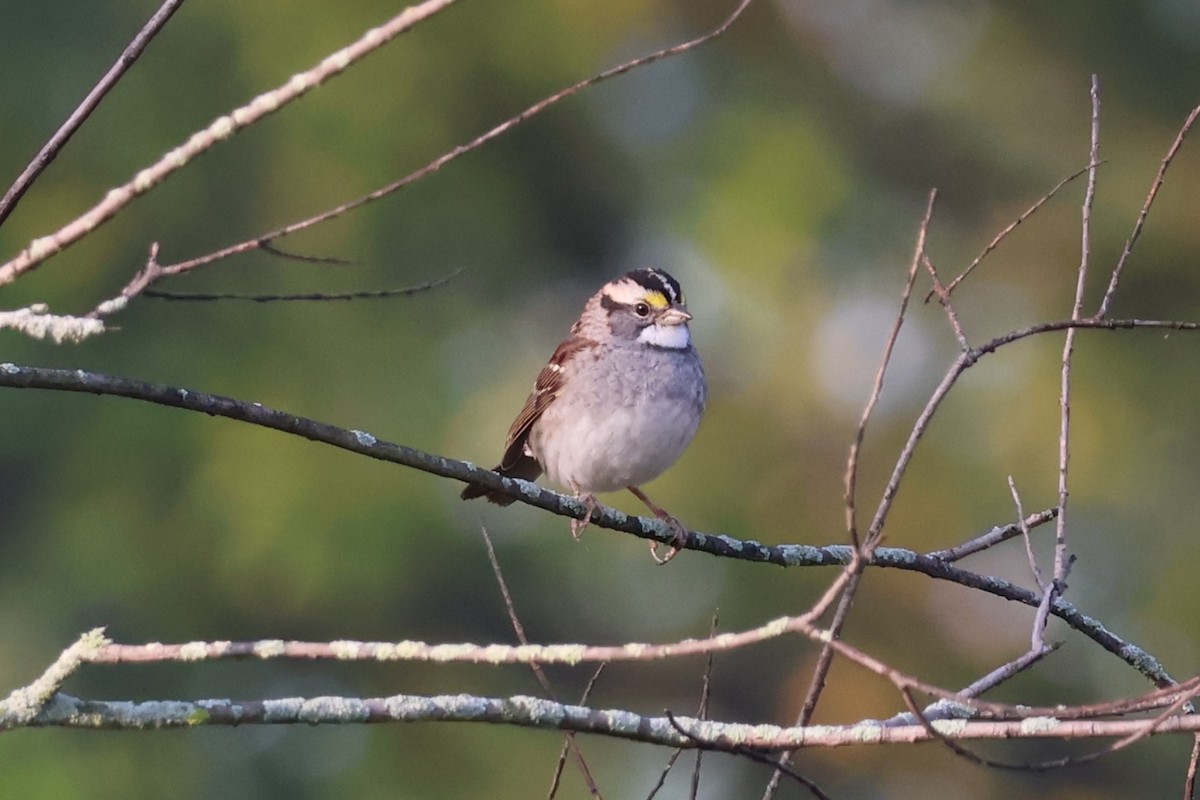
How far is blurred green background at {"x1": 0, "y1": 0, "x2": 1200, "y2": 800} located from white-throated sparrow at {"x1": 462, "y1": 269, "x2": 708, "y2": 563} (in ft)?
16.5

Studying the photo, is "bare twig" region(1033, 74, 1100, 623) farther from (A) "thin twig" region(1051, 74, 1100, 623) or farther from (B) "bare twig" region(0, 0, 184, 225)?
(B) "bare twig" region(0, 0, 184, 225)

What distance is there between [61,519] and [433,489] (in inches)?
117

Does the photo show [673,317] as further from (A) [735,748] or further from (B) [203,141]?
(B) [203,141]

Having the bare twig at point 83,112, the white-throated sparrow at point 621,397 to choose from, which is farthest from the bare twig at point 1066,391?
the bare twig at point 83,112

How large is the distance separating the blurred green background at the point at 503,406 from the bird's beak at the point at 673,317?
5.19m

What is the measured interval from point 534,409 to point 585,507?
1.87 m

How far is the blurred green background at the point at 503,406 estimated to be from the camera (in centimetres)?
1188

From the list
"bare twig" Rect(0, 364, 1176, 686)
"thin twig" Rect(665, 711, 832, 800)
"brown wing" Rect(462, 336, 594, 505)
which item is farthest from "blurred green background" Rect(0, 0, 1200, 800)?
"thin twig" Rect(665, 711, 832, 800)

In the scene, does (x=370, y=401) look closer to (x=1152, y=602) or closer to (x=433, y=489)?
(x=433, y=489)

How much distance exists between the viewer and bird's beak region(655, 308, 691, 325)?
6.10 m

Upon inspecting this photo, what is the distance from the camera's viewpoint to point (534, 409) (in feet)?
20.6

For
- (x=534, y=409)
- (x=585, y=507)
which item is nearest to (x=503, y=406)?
(x=534, y=409)

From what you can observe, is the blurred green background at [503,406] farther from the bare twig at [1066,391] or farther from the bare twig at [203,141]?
the bare twig at [203,141]

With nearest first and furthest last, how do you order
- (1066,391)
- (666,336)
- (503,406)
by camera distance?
1. (1066,391)
2. (666,336)
3. (503,406)
